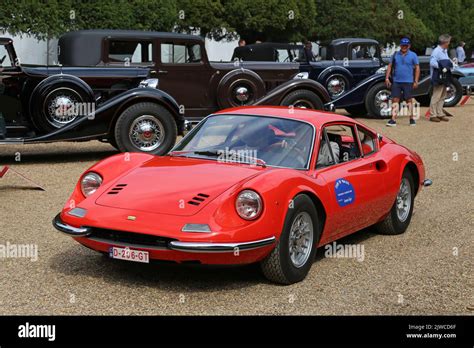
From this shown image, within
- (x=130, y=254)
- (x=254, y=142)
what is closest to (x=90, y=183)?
(x=130, y=254)

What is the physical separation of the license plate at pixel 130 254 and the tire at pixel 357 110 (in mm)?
13929

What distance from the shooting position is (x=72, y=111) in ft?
37.3

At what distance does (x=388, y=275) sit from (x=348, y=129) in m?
1.65

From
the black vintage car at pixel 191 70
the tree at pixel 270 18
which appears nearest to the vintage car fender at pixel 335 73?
the black vintage car at pixel 191 70

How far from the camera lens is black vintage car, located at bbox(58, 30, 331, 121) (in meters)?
13.4

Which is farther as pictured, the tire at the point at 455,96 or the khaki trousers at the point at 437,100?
the tire at the point at 455,96

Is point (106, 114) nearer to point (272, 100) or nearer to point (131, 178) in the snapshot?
point (272, 100)

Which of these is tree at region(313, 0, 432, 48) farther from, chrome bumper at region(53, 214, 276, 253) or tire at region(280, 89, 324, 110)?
chrome bumper at region(53, 214, 276, 253)

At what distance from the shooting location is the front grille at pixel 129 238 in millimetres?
5089

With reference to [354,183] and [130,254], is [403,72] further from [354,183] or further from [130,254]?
[130,254]

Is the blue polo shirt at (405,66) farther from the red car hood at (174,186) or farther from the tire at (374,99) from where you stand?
the red car hood at (174,186)

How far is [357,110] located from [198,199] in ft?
47.2

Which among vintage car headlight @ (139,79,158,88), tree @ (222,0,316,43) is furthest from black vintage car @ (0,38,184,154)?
tree @ (222,0,316,43)

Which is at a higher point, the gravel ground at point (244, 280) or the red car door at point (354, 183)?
the red car door at point (354, 183)
